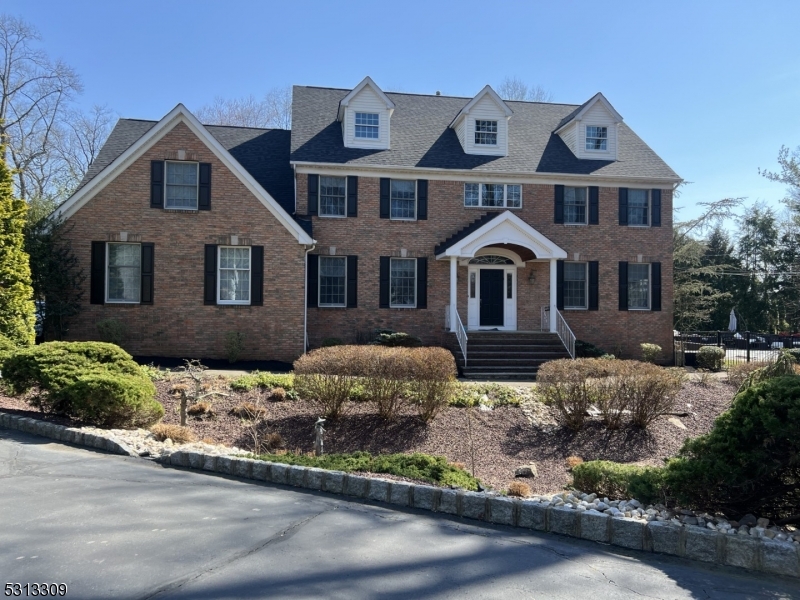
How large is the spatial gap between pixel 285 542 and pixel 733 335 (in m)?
23.0

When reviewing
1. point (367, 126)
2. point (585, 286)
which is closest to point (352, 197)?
point (367, 126)

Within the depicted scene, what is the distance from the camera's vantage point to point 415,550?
14.4 feet

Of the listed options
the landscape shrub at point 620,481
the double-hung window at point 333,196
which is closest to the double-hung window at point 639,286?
the double-hung window at point 333,196

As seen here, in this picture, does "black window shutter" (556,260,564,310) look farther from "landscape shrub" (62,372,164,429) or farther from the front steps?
"landscape shrub" (62,372,164,429)

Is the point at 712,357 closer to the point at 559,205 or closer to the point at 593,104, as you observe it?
the point at 559,205

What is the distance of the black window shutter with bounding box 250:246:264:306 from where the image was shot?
1684cm

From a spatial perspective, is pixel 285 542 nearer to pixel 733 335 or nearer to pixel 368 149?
pixel 368 149

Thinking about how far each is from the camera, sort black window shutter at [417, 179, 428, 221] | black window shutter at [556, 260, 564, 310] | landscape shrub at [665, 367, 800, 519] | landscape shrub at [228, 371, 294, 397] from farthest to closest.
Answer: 1. black window shutter at [556, 260, 564, 310]
2. black window shutter at [417, 179, 428, 221]
3. landscape shrub at [228, 371, 294, 397]
4. landscape shrub at [665, 367, 800, 519]

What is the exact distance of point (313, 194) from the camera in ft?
62.1

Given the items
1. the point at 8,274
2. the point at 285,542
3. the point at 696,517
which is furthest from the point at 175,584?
the point at 8,274

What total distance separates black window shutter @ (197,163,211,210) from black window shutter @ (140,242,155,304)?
1740mm

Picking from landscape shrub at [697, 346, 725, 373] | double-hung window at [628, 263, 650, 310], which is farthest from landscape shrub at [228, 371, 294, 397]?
landscape shrub at [697, 346, 725, 373]

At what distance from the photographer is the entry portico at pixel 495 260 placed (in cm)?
1822

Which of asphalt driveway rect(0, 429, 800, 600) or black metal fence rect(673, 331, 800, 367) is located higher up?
black metal fence rect(673, 331, 800, 367)
